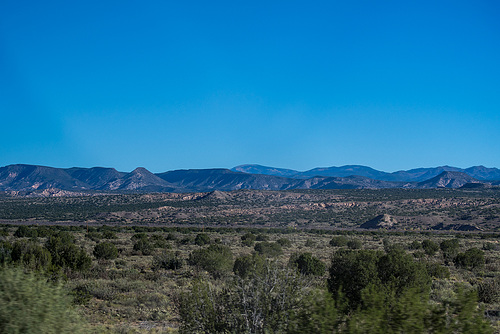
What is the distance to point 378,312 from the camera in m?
5.36

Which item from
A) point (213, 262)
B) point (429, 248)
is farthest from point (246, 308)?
point (429, 248)

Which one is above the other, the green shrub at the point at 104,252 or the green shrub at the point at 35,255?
the green shrub at the point at 35,255

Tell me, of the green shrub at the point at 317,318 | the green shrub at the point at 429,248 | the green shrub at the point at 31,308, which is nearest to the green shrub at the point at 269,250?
the green shrub at the point at 429,248

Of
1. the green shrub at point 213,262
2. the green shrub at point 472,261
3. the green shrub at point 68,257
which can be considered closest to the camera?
the green shrub at point 68,257

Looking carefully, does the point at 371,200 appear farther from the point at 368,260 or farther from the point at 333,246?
the point at 368,260

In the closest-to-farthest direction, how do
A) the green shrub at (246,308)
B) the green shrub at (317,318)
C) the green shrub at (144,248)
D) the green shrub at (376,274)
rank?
the green shrub at (317,318), the green shrub at (246,308), the green shrub at (376,274), the green shrub at (144,248)

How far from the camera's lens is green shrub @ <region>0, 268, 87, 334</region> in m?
5.42

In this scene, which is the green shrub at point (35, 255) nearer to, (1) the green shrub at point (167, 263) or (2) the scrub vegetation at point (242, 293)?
(2) the scrub vegetation at point (242, 293)

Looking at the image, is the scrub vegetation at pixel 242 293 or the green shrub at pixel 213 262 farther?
the green shrub at pixel 213 262

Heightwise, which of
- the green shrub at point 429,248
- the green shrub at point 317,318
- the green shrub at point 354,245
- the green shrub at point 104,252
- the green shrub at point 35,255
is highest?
the green shrub at point 317,318

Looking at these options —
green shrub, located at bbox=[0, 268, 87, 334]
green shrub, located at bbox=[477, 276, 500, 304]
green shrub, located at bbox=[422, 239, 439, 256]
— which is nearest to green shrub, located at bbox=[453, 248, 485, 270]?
green shrub, located at bbox=[422, 239, 439, 256]

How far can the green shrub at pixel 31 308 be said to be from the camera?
213 inches

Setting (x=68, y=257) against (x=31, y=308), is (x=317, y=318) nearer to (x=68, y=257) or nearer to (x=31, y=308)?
(x=31, y=308)

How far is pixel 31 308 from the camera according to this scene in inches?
222
